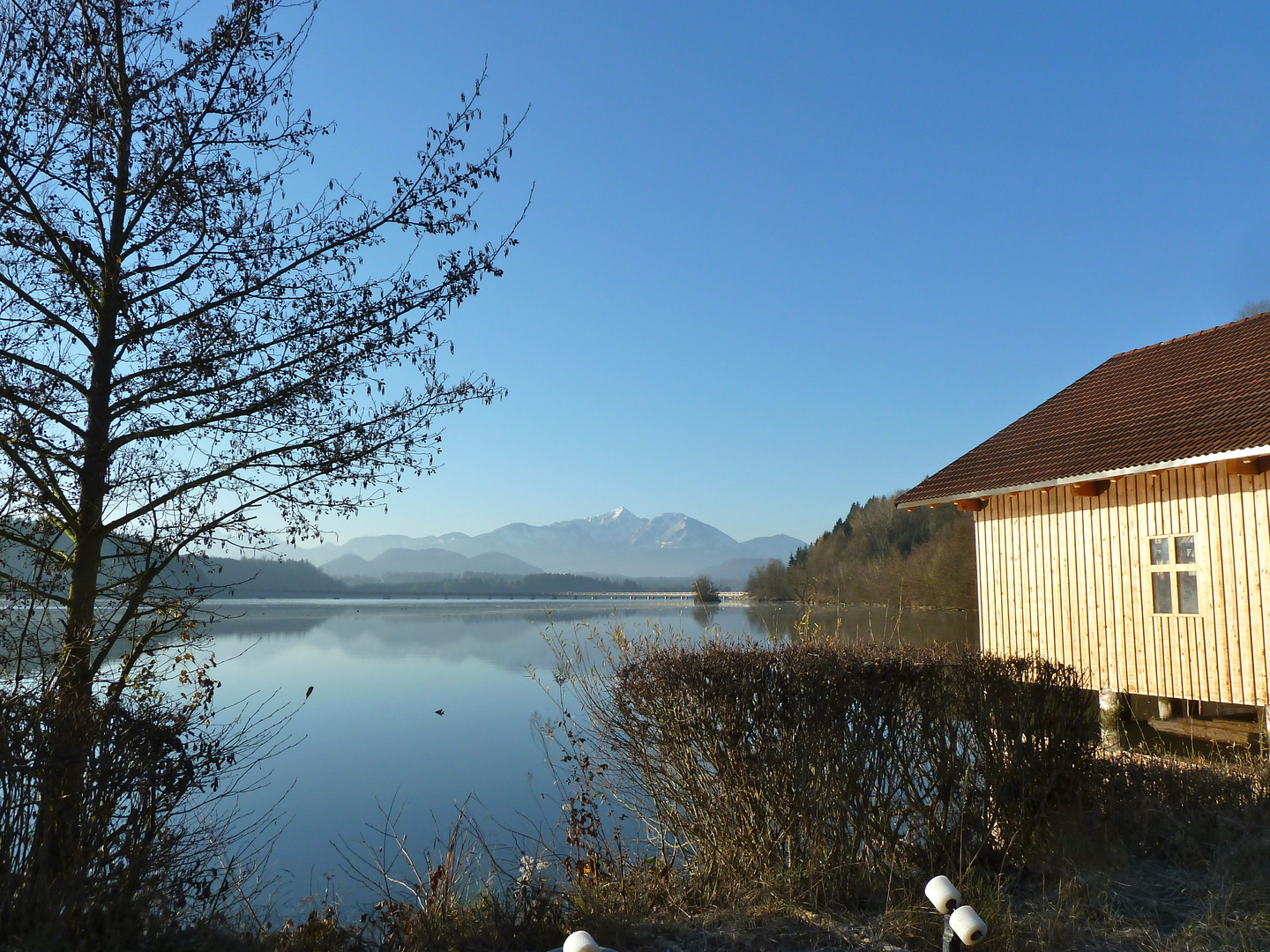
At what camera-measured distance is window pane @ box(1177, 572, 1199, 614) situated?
1099cm

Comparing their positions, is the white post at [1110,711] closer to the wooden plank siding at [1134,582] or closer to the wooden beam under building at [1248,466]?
the wooden plank siding at [1134,582]

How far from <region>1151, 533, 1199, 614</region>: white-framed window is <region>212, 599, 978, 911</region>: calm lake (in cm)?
347

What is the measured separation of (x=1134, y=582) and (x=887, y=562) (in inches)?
1485

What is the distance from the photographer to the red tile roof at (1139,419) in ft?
35.2

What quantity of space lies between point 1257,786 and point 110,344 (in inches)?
348

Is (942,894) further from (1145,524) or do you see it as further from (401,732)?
(401,732)

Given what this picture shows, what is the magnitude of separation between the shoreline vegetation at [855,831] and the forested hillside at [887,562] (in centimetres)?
472

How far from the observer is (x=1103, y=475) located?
37.2 ft

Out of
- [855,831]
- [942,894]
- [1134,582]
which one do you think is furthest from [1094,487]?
[942,894]

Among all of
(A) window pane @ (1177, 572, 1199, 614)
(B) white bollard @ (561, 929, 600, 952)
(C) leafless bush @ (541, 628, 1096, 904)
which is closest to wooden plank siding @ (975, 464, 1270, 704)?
(A) window pane @ (1177, 572, 1199, 614)

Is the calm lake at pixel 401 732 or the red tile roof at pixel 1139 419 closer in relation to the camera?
the calm lake at pixel 401 732

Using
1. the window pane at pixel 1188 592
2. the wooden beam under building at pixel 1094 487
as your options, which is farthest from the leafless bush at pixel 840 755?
the wooden beam under building at pixel 1094 487

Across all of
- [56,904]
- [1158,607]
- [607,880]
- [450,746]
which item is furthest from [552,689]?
[56,904]

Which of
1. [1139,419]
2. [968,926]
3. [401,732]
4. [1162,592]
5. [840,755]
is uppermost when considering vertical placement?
[1139,419]
